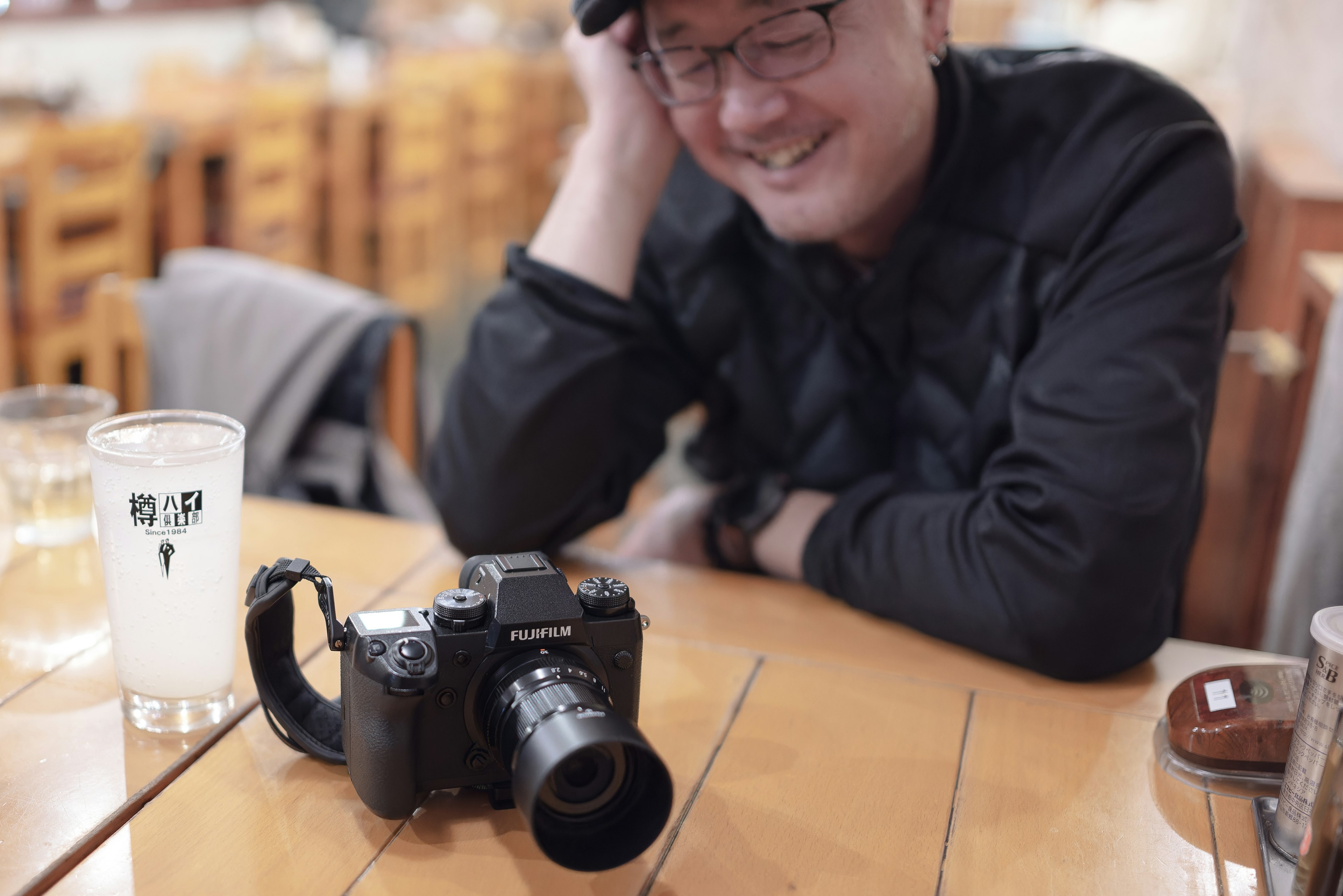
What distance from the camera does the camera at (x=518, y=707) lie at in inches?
23.6

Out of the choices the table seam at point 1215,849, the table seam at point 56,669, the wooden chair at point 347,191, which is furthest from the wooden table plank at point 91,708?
the wooden chair at point 347,191

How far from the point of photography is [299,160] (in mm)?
3613

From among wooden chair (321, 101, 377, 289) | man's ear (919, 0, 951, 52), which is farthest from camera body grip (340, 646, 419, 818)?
wooden chair (321, 101, 377, 289)

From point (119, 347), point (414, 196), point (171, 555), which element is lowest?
point (414, 196)

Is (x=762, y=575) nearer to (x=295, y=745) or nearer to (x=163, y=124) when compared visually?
(x=295, y=745)

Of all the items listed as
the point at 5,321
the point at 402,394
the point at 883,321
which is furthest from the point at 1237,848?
the point at 5,321

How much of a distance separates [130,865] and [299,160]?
130 inches

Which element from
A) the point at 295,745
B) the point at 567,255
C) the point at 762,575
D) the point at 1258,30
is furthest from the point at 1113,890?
the point at 1258,30

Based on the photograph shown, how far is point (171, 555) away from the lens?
0.72 metres

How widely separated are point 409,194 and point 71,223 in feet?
5.38

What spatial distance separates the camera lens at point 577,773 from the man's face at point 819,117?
0.63 metres

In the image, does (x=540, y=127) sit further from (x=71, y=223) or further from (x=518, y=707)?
(x=518, y=707)

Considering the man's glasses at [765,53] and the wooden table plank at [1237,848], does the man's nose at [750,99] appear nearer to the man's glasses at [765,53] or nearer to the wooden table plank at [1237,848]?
the man's glasses at [765,53]

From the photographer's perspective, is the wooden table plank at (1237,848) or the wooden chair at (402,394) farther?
the wooden chair at (402,394)
